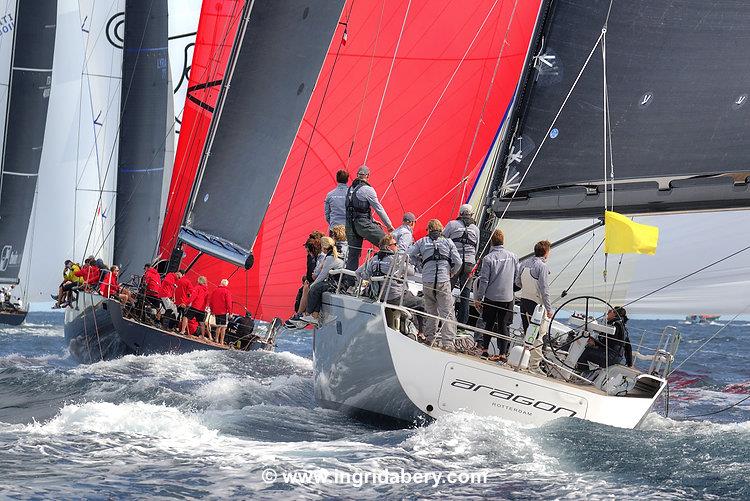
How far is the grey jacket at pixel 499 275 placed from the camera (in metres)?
10.1

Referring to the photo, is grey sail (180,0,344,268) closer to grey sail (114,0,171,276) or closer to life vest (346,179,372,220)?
life vest (346,179,372,220)

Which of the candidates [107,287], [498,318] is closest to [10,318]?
[107,287]

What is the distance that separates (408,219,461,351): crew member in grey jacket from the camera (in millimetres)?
9602

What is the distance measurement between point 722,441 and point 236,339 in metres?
10.3

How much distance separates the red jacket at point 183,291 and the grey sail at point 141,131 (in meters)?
9.92

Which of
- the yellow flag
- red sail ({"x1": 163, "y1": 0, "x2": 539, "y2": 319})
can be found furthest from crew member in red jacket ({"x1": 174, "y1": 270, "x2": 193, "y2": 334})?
the yellow flag

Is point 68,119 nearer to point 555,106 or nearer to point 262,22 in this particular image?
point 262,22

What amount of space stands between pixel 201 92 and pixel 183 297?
463cm

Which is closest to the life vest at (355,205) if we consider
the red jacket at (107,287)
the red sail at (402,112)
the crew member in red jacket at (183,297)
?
the red sail at (402,112)

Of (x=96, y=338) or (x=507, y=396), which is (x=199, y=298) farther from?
(x=507, y=396)

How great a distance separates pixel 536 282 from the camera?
34.0ft

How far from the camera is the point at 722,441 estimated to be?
8820 mm

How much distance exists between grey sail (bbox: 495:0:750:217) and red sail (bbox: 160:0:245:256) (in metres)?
8.73

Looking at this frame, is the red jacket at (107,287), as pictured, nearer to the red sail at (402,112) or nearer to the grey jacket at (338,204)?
the red sail at (402,112)
